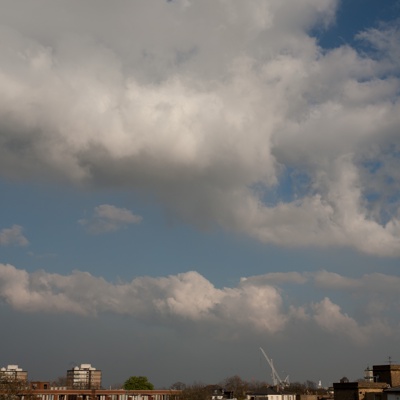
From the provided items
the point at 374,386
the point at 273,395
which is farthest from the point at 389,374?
the point at 273,395

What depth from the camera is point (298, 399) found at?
554ft

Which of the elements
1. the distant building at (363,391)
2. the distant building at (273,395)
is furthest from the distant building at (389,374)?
the distant building at (273,395)

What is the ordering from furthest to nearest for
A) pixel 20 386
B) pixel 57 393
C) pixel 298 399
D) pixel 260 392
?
1. pixel 260 392
2. pixel 57 393
3. pixel 298 399
4. pixel 20 386

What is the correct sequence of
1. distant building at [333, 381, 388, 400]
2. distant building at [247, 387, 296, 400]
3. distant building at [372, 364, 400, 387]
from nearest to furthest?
distant building at [333, 381, 388, 400] < distant building at [372, 364, 400, 387] < distant building at [247, 387, 296, 400]

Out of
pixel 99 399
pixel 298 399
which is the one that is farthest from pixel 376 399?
pixel 99 399

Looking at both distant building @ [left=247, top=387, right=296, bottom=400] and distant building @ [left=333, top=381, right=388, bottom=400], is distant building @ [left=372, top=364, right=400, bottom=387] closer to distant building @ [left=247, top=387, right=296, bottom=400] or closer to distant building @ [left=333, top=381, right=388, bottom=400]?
distant building @ [left=333, top=381, right=388, bottom=400]

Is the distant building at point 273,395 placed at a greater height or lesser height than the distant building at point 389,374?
lesser

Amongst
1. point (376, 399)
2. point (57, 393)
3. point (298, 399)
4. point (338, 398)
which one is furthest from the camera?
point (57, 393)

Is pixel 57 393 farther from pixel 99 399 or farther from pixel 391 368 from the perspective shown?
pixel 391 368

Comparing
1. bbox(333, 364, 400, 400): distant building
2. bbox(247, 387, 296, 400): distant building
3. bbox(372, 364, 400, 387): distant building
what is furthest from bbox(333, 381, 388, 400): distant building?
bbox(247, 387, 296, 400): distant building

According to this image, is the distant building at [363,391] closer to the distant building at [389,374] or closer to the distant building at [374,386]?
the distant building at [374,386]

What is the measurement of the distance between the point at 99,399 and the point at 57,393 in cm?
1526

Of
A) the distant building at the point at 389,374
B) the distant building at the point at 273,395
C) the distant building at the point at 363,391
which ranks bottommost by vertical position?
the distant building at the point at 273,395

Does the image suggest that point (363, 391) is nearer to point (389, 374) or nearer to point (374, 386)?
point (374, 386)
